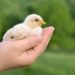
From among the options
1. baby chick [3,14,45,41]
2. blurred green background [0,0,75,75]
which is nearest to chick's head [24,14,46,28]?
baby chick [3,14,45,41]

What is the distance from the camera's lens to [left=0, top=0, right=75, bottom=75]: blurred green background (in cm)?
538

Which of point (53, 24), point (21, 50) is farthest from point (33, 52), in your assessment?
point (53, 24)

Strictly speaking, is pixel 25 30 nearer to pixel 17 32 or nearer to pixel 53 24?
pixel 17 32

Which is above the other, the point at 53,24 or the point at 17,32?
the point at 53,24

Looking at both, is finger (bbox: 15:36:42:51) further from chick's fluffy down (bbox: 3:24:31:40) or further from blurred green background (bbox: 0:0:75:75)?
blurred green background (bbox: 0:0:75:75)

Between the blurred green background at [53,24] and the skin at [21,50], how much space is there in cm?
356

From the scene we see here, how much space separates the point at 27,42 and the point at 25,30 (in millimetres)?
49

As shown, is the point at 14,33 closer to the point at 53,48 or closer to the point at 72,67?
the point at 72,67

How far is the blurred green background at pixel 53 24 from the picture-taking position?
5383mm

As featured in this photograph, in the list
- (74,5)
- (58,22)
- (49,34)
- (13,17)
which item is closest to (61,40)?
(58,22)

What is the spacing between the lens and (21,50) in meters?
1.40

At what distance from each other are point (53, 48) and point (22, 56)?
7452mm

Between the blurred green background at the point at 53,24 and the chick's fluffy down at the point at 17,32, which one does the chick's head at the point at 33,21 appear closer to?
the chick's fluffy down at the point at 17,32

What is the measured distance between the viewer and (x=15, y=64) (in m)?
1.41
